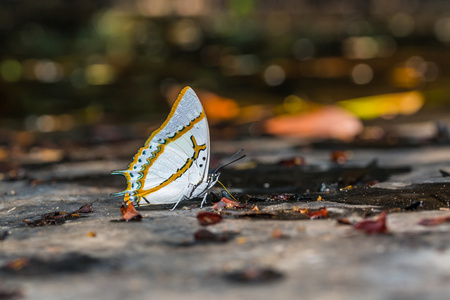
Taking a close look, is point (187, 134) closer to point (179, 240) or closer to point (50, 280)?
point (179, 240)

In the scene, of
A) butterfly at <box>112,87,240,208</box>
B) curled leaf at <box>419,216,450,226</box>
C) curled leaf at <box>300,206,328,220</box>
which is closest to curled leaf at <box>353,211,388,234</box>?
curled leaf at <box>419,216,450,226</box>

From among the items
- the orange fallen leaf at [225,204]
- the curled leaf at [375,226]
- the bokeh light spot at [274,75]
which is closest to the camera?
the curled leaf at [375,226]

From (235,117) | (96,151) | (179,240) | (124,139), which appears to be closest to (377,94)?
(235,117)

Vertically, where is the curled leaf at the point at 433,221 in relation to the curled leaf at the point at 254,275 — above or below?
above

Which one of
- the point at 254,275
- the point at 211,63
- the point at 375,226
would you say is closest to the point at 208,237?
the point at 254,275

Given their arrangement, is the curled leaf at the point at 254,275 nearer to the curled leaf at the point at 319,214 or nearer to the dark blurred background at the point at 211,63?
the curled leaf at the point at 319,214

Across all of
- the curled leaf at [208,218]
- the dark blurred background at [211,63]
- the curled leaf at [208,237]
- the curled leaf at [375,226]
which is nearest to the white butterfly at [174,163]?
the curled leaf at [208,218]

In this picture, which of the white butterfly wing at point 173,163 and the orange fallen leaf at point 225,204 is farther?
the white butterfly wing at point 173,163

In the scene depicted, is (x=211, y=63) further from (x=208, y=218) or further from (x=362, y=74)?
(x=208, y=218)
